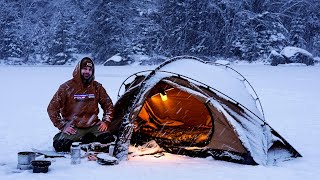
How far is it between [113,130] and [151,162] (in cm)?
124

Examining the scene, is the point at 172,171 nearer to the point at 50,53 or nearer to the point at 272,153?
the point at 272,153

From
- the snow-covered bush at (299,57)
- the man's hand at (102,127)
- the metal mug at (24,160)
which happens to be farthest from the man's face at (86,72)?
the snow-covered bush at (299,57)

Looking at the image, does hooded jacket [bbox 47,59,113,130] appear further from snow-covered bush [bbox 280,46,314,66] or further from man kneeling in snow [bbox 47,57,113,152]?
snow-covered bush [bbox 280,46,314,66]

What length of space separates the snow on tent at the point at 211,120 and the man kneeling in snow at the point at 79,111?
496mm

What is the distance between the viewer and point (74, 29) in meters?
36.7

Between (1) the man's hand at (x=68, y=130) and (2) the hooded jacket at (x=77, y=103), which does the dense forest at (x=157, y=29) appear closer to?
(2) the hooded jacket at (x=77, y=103)

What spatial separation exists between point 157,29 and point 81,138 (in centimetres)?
2905

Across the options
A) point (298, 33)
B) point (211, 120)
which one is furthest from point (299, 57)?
point (211, 120)

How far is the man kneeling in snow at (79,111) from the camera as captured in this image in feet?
20.8

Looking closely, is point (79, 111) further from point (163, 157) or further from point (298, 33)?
point (298, 33)

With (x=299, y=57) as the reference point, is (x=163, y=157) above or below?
below

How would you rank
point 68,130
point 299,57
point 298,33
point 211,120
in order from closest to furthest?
1. point 68,130
2. point 211,120
3. point 299,57
4. point 298,33

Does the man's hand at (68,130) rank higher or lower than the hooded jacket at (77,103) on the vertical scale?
lower

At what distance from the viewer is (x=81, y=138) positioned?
6.47 m
